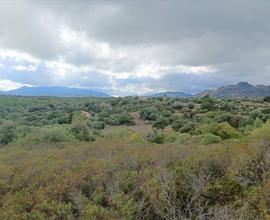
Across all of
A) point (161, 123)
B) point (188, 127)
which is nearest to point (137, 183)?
point (188, 127)

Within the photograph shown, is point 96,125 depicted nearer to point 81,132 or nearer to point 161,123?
point 161,123

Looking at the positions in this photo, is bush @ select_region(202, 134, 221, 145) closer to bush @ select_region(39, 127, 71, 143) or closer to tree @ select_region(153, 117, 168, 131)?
bush @ select_region(39, 127, 71, 143)

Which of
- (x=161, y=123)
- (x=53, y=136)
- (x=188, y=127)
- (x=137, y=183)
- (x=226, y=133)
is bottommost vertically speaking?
(x=161, y=123)

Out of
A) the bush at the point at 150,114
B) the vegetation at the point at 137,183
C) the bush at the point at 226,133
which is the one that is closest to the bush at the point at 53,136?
the vegetation at the point at 137,183

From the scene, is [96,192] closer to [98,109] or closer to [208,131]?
[208,131]

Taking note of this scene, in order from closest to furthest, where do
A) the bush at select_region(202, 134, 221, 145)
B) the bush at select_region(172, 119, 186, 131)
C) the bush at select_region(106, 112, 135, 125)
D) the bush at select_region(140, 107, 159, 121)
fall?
the bush at select_region(202, 134, 221, 145)
the bush at select_region(172, 119, 186, 131)
the bush at select_region(106, 112, 135, 125)
the bush at select_region(140, 107, 159, 121)

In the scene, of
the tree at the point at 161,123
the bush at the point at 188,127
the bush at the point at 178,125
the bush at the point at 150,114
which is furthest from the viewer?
the bush at the point at 150,114

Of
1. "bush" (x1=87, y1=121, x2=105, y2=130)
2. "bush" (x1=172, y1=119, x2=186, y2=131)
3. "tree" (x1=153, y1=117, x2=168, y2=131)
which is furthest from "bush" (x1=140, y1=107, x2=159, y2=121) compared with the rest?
"bush" (x1=87, y1=121, x2=105, y2=130)

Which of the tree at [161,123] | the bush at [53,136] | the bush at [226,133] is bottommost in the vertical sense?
the tree at [161,123]

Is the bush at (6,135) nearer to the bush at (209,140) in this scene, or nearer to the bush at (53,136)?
the bush at (53,136)

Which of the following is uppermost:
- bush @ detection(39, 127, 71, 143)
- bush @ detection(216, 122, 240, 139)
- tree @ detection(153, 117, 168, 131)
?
bush @ detection(39, 127, 71, 143)

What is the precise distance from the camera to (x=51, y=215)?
2420 centimetres

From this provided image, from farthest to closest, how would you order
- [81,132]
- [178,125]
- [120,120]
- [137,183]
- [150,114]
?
[150,114], [120,120], [178,125], [81,132], [137,183]

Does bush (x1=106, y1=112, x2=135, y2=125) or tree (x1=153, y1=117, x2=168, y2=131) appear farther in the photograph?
bush (x1=106, y1=112, x2=135, y2=125)
